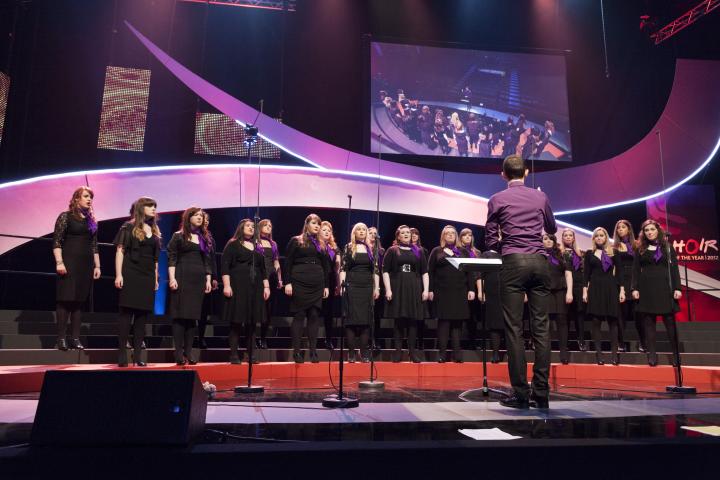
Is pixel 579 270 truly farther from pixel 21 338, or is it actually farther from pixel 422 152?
pixel 21 338

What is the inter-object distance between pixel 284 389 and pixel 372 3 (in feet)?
24.1

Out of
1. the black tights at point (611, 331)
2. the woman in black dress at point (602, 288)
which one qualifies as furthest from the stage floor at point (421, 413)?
the woman in black dress at point (602, 288)

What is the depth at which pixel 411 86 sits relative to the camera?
8.98 metres

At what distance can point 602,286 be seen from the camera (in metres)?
6.16

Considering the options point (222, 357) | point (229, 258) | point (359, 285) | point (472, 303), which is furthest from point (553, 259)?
point (222, 357)

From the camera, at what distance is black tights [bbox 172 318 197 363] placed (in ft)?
16.5

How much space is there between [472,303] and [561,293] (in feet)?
3.62

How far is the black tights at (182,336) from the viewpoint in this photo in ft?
16.5

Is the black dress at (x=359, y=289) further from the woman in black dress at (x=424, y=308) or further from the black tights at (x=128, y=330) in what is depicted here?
the black tights at (x=128, y=330)

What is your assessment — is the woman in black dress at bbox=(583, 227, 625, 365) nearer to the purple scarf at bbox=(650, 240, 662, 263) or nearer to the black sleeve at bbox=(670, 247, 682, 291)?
the purple scarf at bbox=(650, 240, 662, 263)

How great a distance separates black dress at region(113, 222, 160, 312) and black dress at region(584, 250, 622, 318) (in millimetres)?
4804

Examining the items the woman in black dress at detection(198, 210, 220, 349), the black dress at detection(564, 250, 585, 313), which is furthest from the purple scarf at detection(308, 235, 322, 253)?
the black dress at detection(564, 250, 585, 313)

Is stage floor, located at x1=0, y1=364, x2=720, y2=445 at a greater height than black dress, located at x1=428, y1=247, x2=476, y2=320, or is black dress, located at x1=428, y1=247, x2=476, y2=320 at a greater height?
black dress, located at x1=428, y1=247, x2=476, y2=320

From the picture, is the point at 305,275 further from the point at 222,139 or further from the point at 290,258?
the point at 222,139
